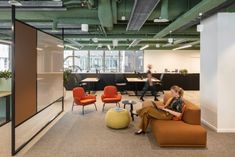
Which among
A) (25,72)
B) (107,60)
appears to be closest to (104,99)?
(25,72)

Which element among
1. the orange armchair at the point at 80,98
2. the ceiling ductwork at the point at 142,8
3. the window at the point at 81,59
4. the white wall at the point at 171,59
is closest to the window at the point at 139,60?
the white wall at the point at 171,59

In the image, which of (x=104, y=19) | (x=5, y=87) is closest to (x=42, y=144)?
(x=5, y=87)

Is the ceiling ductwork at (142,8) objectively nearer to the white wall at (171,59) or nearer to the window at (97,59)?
the white wall at (171,59)

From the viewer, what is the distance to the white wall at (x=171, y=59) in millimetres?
16203

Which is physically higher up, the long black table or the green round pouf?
the long black table

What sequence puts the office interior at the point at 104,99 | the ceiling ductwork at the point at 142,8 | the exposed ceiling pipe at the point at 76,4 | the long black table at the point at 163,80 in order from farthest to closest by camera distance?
the long black table at the point at 163,80
the exposed ceiling pipe at the point at 76,4
the office interior at the point at 104,99
the ceiling ductwork at the point at 142,8

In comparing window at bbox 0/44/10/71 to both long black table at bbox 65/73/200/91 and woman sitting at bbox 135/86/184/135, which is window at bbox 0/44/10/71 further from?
woman sitting at bbox 135/86/184/135

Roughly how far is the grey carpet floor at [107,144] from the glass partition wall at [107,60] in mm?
11946

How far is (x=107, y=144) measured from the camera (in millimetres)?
4367

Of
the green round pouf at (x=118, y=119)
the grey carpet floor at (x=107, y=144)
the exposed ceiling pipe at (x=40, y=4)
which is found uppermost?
the exposed ceiling pipe at (x=40, y=4)

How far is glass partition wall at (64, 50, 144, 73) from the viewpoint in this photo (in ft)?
56.8

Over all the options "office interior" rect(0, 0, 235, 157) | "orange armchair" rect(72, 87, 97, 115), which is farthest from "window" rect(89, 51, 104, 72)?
"orange armchair" rect(72, 87, 97, 115)

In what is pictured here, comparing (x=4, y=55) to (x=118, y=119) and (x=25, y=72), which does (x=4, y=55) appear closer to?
(x=25, y=72)

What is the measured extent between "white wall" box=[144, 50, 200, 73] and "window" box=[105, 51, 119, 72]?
2396mm
